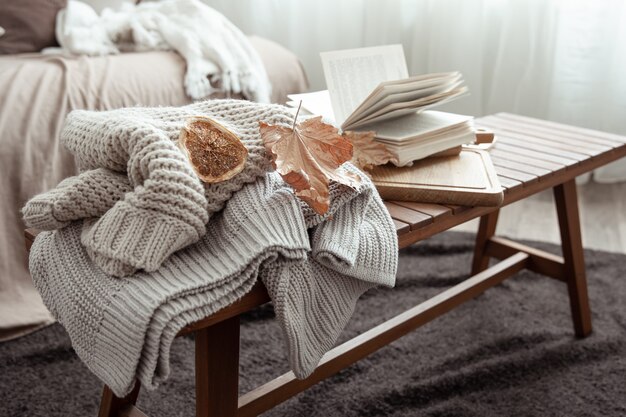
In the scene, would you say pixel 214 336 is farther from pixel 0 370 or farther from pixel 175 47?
pixel 175 47

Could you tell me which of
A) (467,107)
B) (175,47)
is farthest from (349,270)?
(467,107)

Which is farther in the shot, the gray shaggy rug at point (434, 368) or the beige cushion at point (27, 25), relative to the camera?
the beige cushion at point (27, 25)

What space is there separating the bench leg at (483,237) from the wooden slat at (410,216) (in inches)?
26.6

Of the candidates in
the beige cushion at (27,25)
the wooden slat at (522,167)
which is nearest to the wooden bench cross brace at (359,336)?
the wooden slat at (522,167)

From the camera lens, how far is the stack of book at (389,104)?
103cm

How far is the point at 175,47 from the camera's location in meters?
1.83

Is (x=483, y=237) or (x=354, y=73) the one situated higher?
(x=354, y=73)

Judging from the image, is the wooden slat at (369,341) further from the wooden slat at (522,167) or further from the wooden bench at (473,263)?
the wooden slat at (522,167)

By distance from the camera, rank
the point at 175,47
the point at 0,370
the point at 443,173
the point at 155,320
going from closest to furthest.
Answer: the point at 155,320 < the point at 443,173 < the point at 0,370 < the point at 175,47

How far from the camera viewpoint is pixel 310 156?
812 mm

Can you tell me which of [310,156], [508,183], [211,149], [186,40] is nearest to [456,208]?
[508,183]

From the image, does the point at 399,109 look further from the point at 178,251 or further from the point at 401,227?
the point at 178,251

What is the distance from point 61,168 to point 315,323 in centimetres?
92

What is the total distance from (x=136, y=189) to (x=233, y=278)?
5.3 inches
